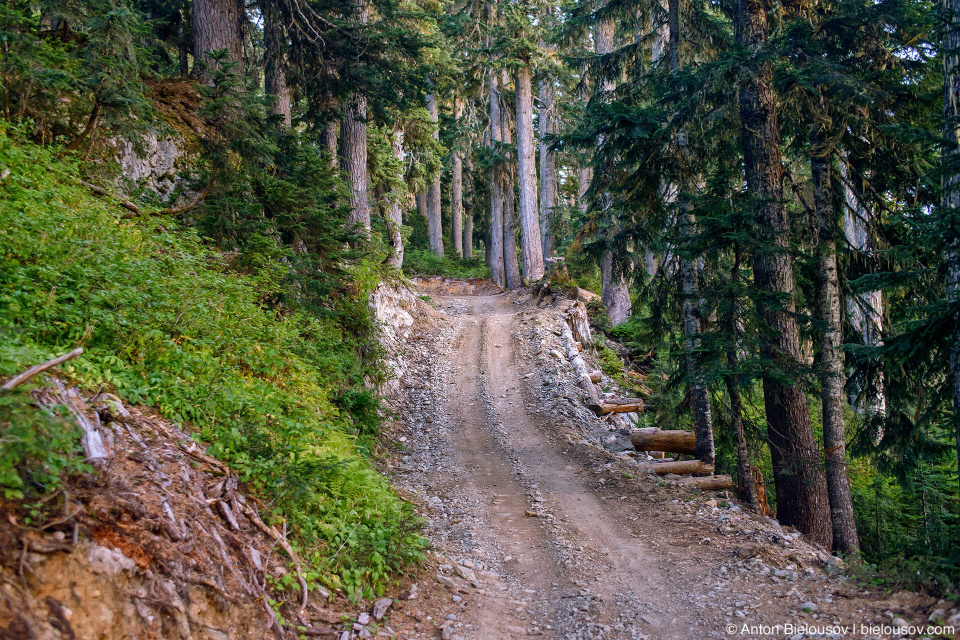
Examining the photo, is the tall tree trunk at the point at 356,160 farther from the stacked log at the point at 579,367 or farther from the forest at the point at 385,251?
the stacked log at the point at 579,367

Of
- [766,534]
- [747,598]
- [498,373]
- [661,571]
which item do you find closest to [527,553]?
[661,571]

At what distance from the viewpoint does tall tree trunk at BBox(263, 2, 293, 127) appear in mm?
11688

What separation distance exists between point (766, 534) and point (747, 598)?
5.55 feet

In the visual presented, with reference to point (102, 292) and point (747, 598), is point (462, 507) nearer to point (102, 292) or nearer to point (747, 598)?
point (747, 598)

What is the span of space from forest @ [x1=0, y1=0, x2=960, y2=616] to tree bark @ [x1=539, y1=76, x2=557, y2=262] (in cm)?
1006

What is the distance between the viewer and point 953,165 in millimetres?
4496

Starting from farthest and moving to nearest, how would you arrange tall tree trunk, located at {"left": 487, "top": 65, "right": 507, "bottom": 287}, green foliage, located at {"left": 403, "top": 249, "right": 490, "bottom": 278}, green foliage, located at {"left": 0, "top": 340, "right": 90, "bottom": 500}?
green foliage, located at {"left": 403, "top": 249, "right": 490, "bottom": 278}
tall tree trunk, located at {"left": 487, "top": 65, "right": 507, "bottom": 287}
green foliage, located at {"left": 0, "top": 340, "right": 90, "bottom": 500}

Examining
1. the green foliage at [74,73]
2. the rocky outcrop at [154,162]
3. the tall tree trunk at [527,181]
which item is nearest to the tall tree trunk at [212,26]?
the rocky outcrop at [154,162]

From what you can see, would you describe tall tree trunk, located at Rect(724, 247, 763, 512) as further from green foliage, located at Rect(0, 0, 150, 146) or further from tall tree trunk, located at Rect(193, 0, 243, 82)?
tall tree trunk, located at Rect(193, 0, 243, 82)

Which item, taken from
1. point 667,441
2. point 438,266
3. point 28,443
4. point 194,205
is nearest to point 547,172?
point 438,266

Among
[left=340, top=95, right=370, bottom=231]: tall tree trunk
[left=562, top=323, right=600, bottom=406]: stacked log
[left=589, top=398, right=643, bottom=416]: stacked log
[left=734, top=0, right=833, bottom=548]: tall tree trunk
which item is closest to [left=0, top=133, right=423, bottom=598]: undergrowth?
[left=734, top=0, right=833, bottom=548]: tall tree trunk

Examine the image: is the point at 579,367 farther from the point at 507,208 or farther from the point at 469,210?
the point at 469,210

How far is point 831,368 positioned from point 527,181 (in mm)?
15305

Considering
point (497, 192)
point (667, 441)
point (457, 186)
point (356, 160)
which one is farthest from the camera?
point (457, 186)
